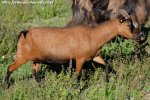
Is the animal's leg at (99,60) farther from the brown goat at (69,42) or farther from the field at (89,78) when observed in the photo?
the field at (89,78)

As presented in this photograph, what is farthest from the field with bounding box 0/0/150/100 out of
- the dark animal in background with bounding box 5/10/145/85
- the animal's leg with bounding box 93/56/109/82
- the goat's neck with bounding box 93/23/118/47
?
the goat's neck with bounding box 93/23/118/47

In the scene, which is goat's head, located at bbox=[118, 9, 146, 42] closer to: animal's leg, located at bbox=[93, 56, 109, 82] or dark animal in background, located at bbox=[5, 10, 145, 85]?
dark animal in background, located at bbox=[5, 10, 145, 85]

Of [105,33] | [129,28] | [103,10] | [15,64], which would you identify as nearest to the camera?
[129,28]

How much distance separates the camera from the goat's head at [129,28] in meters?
7.91

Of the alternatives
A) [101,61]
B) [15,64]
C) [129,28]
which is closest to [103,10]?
[101,61]

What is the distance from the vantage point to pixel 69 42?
798cm

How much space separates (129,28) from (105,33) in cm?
39

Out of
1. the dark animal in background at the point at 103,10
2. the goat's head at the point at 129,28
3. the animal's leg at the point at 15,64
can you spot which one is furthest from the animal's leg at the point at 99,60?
the dark animal in background at the point at 103,10

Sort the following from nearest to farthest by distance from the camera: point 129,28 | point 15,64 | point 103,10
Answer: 1. point 129,28
2. point 15,64
3. point 103,10

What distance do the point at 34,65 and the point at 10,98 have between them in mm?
1779

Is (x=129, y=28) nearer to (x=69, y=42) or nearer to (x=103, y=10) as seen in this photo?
(x=69, y=42)

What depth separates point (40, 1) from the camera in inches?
559

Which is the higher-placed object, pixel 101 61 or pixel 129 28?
pixel 129 28

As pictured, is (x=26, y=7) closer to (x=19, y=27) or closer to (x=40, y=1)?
(x=40, y=1)
